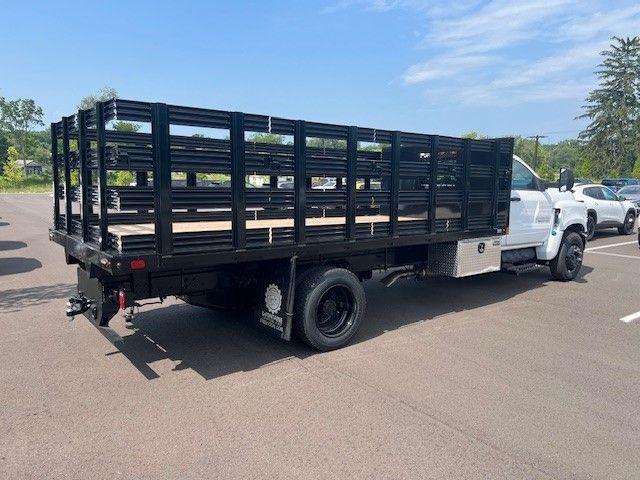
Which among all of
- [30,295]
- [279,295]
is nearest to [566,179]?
[279,295]

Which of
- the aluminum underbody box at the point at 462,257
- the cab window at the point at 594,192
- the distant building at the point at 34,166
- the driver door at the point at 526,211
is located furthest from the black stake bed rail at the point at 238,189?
the distant building at the point at 34,166

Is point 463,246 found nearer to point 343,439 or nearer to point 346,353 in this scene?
point 346,353

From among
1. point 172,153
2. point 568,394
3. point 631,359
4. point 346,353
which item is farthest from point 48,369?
point 631,359

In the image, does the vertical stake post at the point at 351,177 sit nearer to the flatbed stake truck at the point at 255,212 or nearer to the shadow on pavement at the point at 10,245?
the flatbed stake truck at the point at 255,212

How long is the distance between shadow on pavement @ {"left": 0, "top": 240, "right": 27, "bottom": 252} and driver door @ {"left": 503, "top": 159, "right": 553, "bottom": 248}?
37.1ft

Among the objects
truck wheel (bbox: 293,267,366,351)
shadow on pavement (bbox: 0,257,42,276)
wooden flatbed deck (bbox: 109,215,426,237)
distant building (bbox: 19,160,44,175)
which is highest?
distant building (bbox: 19,160,44,175)

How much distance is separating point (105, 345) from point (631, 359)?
545 centimetres

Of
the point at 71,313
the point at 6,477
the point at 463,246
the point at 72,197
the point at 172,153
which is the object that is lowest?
the point at 6,477

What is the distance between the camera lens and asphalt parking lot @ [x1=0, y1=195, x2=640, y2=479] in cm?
311

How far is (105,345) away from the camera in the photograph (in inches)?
203

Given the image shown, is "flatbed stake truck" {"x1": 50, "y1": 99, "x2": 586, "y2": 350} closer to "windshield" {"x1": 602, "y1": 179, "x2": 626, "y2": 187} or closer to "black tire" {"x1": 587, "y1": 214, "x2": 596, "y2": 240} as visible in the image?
"black tire" {"x1": 587, "y1": 214, "x2": 596, "y2": 240}

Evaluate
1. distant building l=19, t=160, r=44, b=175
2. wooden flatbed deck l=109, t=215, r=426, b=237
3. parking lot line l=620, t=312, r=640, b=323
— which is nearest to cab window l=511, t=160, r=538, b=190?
parking lot line l=620, t=312, r=640, b=323

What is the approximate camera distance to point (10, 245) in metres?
12.3

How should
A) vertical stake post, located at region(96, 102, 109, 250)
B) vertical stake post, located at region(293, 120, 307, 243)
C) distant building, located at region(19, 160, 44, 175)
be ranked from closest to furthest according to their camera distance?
vertical stake post, located at region(96, 102, 109, 250)
vertical stake post, located at region(293, 120, 307, 243)
distant building, located at region(19, 160, 44, 175)
